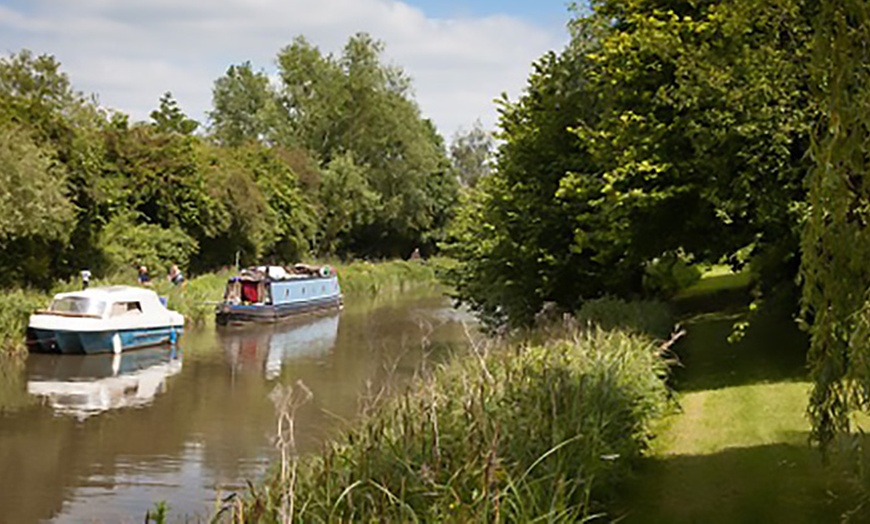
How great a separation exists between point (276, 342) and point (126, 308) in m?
5.50

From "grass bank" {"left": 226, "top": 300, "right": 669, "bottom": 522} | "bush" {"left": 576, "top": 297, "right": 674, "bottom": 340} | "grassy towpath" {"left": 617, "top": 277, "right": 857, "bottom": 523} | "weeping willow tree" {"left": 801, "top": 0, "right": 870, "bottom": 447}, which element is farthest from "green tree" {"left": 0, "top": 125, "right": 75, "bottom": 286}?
"weeping willow tree" {"left": 801, "top": 0, "right": 870, "bottom": 447}

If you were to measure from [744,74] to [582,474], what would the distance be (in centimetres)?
812

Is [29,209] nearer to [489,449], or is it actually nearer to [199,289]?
[199,289]

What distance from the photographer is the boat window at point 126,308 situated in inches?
1094

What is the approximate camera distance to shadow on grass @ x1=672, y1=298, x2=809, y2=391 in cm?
1544

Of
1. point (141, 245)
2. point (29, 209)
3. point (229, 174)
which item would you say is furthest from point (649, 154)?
point (229, 174)

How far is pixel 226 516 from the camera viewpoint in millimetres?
10758

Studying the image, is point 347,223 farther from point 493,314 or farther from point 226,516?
point 226,516

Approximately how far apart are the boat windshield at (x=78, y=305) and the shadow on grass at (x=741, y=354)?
50.9 ft

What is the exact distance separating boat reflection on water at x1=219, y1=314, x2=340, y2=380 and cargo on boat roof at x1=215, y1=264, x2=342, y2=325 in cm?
51

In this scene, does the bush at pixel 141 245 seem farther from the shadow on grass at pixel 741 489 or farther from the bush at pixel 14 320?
the shadow on grass at pixel 741 489

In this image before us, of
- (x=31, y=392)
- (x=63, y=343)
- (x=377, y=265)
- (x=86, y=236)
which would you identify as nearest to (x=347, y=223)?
(x=377, y=265)

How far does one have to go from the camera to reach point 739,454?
10.8 m

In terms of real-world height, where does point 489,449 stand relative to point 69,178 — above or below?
below
